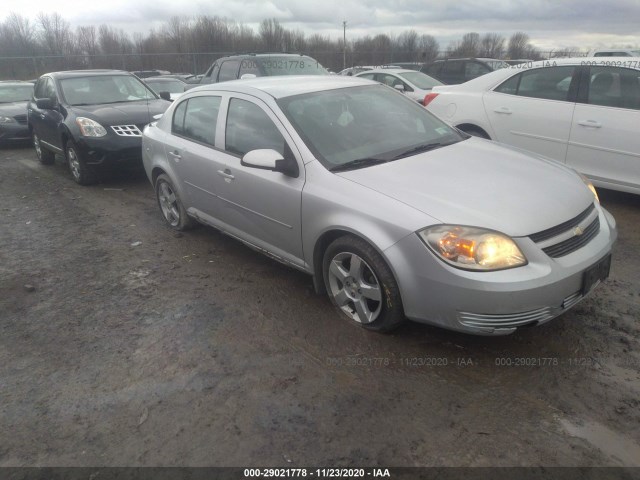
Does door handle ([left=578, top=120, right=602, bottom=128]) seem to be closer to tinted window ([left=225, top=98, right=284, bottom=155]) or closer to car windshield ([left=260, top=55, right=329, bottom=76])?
tinted window ([left=225, top=98, right=284, bottom=155])

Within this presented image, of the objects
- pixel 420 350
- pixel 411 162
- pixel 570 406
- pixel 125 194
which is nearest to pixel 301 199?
pixel 411 162

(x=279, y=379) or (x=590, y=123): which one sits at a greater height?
(x=590, y=123)

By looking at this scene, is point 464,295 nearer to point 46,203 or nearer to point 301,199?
point 301,199

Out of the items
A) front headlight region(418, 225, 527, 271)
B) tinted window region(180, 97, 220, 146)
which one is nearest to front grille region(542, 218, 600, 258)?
front headlight region(418, 225, 527, 271)

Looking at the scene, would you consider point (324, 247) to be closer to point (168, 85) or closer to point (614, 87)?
point (614, 87)

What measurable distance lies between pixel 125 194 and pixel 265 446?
18.7 ft

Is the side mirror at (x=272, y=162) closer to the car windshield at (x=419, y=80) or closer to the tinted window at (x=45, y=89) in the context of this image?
the tinted window at (x=45, y=89)

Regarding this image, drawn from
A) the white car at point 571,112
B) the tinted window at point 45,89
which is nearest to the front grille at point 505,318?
the white car at point 571,112

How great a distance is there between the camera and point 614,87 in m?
5.24

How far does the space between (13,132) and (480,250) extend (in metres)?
12.0

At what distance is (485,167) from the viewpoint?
341cm

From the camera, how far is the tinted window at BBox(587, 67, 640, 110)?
5.10m

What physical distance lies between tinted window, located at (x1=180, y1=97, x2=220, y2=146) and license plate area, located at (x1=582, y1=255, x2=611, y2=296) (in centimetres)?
309

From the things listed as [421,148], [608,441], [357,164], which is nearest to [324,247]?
[357,164]
